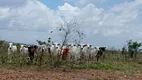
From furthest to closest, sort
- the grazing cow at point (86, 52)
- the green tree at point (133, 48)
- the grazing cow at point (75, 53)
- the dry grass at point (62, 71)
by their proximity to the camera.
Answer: the green tree at point (133, 48)
the grazing cow at point (86, 52)
the grazing cow at point (75, 53)
the dry grass at point (62, 71)

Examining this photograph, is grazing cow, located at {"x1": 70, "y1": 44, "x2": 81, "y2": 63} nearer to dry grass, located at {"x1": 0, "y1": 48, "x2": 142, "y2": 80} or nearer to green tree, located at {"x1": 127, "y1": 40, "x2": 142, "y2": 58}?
dry grass, located at {"x1": 0, "y1": 48, "x2": 142, "y2": 80}

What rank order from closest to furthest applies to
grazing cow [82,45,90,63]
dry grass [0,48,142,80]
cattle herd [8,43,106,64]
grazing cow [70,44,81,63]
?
dry grass [0,48,142,80]
cattle herd [8,43,106,64]
grazing cow [70,44,81,63]
grazing cow [82,45,90,63]

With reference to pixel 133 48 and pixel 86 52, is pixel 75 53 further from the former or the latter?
pixel 133 48

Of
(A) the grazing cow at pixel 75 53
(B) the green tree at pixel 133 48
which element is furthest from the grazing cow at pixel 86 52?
(B) the green tree at pixel 133 48

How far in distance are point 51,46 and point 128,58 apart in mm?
12490

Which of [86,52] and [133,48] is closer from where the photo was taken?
[86,52]

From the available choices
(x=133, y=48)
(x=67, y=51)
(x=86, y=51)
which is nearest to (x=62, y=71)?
(x=67, y=51)

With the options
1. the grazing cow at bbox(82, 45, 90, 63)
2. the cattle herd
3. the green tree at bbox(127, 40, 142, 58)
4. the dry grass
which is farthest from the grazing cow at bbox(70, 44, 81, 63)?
the green tree at bbox(127, 40, 142, 58)

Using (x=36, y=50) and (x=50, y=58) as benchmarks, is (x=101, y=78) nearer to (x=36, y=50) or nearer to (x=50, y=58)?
(x=50, y=58)

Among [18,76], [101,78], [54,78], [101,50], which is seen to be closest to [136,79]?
[101,78]

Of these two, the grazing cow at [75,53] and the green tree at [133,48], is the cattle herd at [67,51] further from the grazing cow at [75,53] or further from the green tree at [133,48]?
the green tree at [133,48]

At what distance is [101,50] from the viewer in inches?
1002

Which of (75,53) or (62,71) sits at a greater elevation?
(75,53)

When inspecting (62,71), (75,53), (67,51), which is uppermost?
(67,51)
